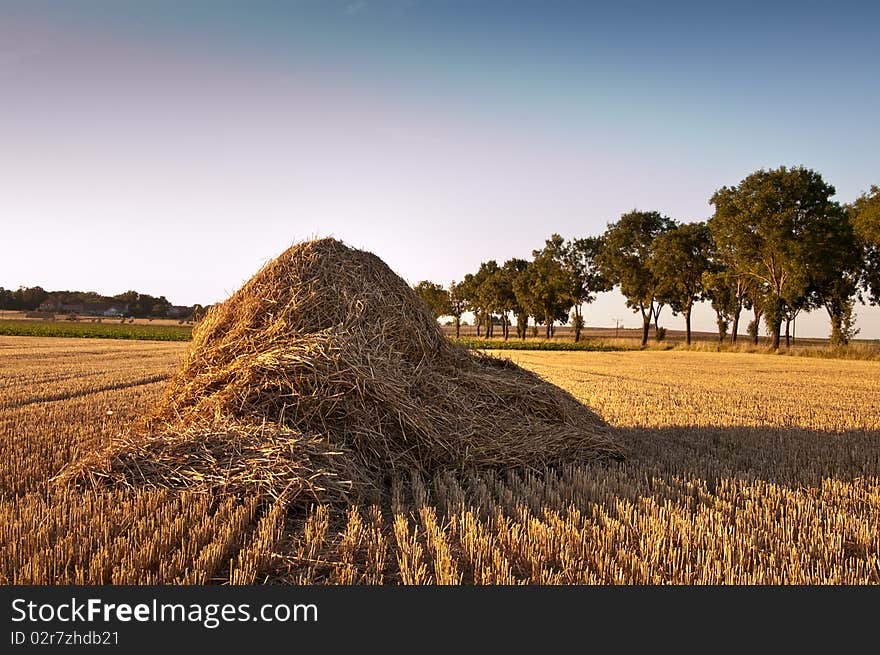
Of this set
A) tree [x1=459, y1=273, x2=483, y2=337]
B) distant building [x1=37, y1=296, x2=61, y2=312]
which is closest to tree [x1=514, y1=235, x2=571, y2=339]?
tree [x1=459, y1=273, x2=483, y2=337]

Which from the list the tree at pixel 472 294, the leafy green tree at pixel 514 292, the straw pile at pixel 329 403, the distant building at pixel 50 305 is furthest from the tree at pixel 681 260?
the distant building at pixel 50 305

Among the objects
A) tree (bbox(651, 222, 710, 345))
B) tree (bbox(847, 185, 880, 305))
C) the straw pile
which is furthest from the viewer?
tree (bbox(651, 222, 710, 345))

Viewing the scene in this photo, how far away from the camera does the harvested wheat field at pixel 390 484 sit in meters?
3.85

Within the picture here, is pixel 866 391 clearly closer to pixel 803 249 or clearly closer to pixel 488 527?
pixel 488 527

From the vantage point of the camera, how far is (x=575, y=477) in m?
5.91

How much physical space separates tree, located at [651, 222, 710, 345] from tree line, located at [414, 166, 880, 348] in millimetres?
107

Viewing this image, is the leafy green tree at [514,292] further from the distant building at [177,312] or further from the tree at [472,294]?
the distant building at [177,312]

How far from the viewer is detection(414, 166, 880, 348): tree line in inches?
1720

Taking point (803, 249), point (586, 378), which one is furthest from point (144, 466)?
point (803, 249)

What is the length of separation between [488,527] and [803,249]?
46.6m

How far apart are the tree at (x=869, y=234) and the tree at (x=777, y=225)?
2.14 meters

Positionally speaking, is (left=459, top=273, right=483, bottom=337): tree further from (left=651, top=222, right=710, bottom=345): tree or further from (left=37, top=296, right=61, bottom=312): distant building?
(left=37, top=296, right=61, bottom=312): distant building

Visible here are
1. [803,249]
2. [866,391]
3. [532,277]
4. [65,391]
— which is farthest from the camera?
[532,277]

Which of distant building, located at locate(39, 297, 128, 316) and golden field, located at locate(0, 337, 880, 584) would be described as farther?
distant building, located at locate(39, 297, 128, 316)
